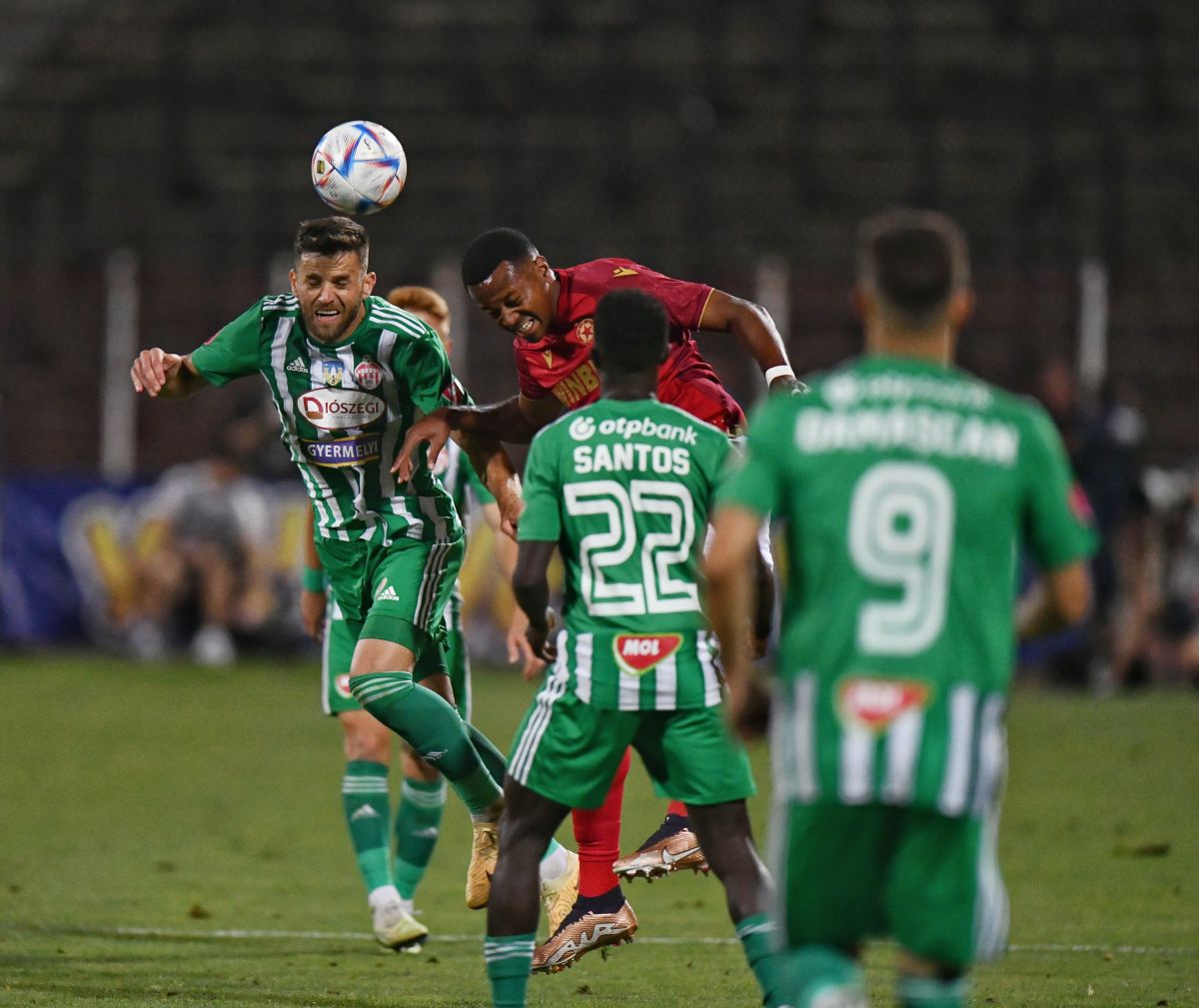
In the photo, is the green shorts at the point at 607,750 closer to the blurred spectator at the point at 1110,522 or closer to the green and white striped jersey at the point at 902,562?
the green and white striped jersey at the point at 902,562

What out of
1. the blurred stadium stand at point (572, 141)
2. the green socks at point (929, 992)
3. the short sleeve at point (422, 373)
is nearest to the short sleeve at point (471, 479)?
the short sleeve at point (422, 373)

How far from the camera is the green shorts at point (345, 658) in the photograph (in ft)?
26.4

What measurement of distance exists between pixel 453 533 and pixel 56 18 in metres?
18.5

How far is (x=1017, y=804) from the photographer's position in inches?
464

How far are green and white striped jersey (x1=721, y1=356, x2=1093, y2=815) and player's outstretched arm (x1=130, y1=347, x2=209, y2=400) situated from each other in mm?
3316

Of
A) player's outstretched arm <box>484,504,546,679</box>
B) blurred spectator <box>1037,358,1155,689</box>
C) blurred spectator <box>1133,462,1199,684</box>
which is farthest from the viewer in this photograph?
blurred spectator <box>1133,462,1199,684</box>

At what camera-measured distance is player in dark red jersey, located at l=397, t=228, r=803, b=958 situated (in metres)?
6.57

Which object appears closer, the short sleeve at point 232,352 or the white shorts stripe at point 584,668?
the white shorts stripe at point 584,668

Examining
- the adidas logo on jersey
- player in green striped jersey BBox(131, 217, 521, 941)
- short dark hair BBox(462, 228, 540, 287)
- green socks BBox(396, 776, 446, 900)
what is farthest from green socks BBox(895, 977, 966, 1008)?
green socks BBox(396, 776, 446, 900)

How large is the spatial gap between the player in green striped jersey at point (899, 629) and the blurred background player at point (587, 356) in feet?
7.15

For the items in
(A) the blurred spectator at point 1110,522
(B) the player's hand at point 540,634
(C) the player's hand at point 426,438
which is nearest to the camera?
(B) the player's hand at point 540,634

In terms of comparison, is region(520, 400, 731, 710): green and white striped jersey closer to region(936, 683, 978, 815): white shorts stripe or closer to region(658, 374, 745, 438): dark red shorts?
region(936, 683, 978, 815): white shorts stripe

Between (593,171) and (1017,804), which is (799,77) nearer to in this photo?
(593,171)

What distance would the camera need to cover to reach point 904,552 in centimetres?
405
